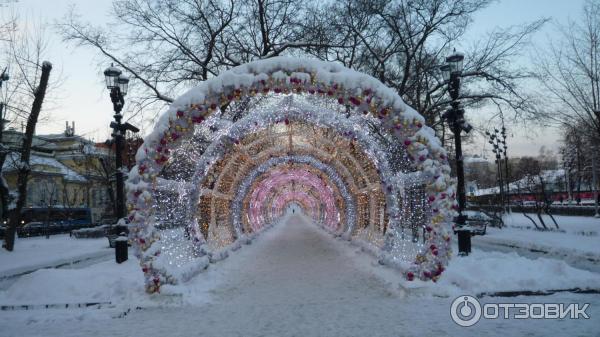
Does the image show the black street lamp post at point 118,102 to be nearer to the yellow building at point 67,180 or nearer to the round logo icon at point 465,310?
the round logo icon at point 465,310

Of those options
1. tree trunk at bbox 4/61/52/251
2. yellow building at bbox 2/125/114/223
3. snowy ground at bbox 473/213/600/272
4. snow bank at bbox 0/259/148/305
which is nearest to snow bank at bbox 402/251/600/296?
snowy ground at bbox 473/213/600/272

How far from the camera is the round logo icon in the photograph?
620 cm

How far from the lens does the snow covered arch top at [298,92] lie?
7.78m

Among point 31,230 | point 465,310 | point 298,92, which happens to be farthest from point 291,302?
point 31,230

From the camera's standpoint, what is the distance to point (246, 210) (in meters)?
20.7

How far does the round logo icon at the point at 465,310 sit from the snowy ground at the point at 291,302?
0.13 m

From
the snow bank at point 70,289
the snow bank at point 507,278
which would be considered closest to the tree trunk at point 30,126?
the snow bank at point 70,289

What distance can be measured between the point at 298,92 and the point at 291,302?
131 inches

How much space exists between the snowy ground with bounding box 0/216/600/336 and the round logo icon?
0.42 feet

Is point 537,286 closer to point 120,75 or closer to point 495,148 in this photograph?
point 120,75

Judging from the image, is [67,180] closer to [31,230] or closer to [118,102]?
[31,230]

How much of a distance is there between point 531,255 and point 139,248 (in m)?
10.5

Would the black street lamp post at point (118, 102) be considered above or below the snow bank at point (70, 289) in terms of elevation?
above

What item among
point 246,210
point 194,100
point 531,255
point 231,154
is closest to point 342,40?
point 231,154
